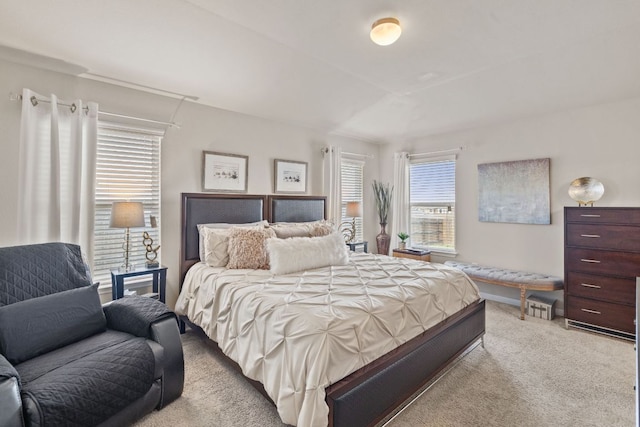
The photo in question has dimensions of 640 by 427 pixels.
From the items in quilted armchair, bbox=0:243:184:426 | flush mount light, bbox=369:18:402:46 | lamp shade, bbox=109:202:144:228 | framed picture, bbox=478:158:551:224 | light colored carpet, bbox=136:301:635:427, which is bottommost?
light colored carpet, bbox=136:301:635:427

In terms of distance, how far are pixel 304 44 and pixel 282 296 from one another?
2.15m

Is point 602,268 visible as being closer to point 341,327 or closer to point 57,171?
point 341,327

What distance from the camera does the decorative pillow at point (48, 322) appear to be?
1.70 m

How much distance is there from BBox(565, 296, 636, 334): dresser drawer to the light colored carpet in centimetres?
18

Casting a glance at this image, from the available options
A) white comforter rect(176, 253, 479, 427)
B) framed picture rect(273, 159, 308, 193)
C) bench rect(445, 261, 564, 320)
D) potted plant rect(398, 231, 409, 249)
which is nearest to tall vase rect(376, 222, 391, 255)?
potted plant rect(398, 231, 409, 249)

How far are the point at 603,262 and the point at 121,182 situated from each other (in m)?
5.08

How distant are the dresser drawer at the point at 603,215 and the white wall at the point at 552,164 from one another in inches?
19.4

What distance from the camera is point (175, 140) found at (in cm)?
335

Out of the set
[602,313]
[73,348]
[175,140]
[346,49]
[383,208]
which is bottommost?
[602,313]

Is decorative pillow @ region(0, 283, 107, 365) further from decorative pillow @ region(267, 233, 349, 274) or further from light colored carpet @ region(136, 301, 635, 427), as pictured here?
decorative pillow @ region(267, 233, 349, 274)

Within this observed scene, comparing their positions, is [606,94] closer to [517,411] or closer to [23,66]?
[517,411]

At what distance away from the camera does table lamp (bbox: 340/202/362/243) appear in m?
4.78

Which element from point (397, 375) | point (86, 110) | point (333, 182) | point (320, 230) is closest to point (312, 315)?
point (397, 375)

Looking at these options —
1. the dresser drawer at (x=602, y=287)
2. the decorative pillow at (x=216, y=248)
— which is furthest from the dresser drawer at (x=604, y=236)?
the decorative pillow at (x=216, y=248)
